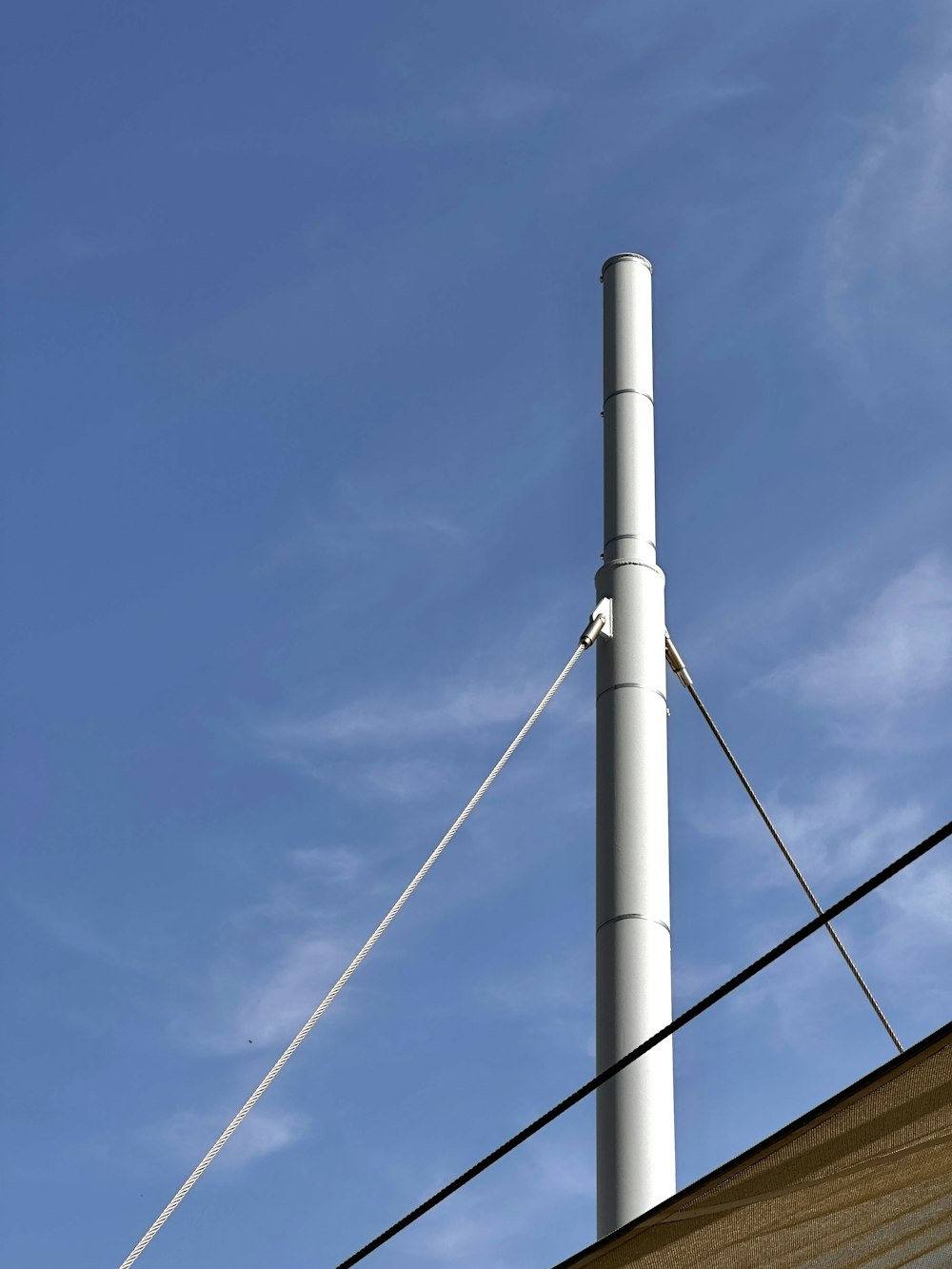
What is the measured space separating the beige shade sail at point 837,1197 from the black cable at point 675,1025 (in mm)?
252

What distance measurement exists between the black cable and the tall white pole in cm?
249

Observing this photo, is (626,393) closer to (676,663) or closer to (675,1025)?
(676,663)

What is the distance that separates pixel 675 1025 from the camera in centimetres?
295

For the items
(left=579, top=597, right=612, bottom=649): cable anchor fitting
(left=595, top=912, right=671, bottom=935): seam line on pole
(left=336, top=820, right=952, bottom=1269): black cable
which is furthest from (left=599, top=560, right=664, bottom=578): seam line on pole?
(left=336, top=820, right=952, bottom=1269): black cable

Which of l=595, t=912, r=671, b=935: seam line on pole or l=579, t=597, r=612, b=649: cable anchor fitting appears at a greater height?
l=579, t=597, r=612, b=649: cable anchor fitting

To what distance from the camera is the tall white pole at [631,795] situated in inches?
227

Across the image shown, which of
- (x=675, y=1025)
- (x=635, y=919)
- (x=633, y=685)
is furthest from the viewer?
(x=633, y=685)

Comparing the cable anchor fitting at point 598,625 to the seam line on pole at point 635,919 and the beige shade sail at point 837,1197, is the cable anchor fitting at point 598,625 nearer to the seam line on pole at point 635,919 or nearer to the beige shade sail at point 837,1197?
the seam line on pole at point 635,919

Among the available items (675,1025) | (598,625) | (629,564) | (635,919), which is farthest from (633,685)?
(675,1025)

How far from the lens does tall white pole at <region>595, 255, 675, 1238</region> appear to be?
5770 mm

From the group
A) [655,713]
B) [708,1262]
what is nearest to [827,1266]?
[708,1262]

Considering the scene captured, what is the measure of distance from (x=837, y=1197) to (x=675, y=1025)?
0.44 meters

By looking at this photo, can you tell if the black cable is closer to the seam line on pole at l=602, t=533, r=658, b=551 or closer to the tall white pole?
the tall white pole

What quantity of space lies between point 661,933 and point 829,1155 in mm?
3366
